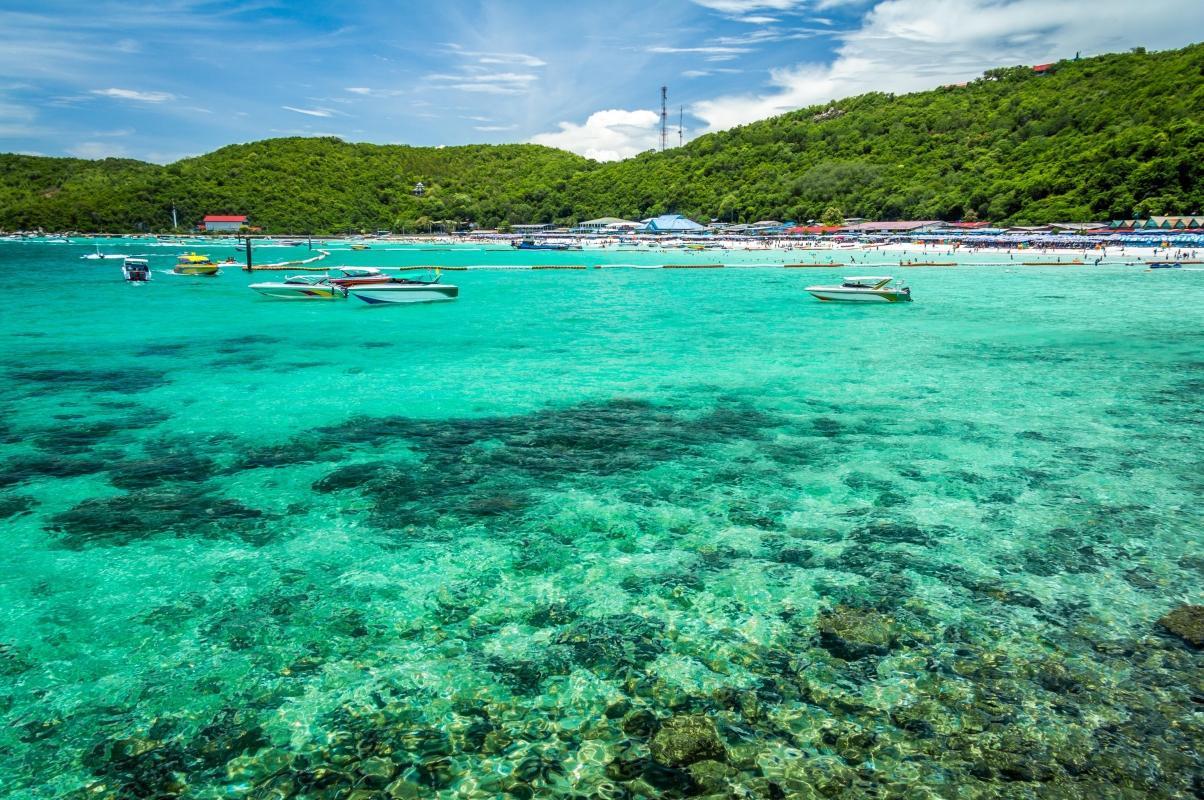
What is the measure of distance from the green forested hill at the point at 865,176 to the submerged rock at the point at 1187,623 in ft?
354

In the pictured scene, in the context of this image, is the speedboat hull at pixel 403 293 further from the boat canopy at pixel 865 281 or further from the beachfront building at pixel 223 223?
the beachfront building at pixel 223 223

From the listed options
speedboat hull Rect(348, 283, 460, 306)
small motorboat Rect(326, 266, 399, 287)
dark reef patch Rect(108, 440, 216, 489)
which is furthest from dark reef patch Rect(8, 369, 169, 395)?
small motorboat Rect(326, 266, 399, 287)

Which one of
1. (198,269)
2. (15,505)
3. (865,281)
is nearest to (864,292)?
(865,281)

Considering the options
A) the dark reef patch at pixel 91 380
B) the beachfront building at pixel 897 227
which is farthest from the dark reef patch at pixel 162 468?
the beachfront building at pixel 897 227

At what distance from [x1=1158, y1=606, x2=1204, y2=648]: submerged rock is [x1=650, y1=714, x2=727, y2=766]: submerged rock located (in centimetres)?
487

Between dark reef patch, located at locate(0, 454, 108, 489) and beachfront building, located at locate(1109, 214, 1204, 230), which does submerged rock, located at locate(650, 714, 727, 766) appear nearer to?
dark reef patch, located at locate(0, 454, 108, 489)

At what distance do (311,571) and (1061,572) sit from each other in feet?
29.2

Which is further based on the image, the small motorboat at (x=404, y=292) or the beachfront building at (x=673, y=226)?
the beachfront building at (x=673, y=226)

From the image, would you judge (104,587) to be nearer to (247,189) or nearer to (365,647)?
(365,647)

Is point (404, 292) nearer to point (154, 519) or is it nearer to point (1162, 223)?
point (154, 519)

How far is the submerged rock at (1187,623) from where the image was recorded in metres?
6.45

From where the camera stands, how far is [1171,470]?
37.1 ft

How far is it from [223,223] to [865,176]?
6234 inches

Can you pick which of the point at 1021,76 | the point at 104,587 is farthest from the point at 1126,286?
the point at 1021,76
